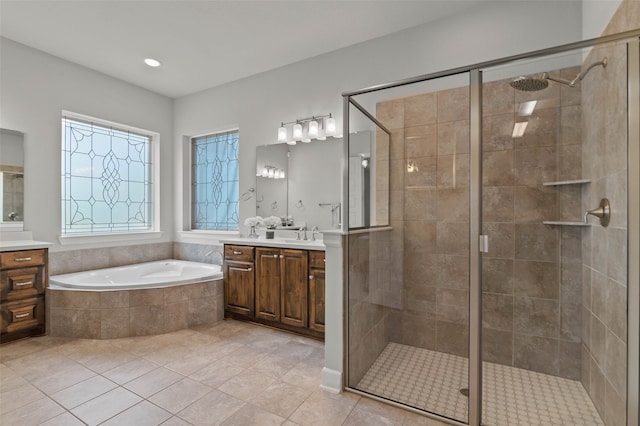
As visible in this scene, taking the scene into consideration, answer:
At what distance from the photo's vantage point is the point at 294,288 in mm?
2893

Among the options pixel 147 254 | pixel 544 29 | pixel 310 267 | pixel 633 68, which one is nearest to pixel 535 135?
pixel 633 68

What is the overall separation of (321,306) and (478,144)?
1860 millimetres

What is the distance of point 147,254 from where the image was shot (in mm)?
4113

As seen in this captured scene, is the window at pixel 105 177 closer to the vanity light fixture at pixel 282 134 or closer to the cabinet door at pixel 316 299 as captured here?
the vanity light fixture at pixel 282 134

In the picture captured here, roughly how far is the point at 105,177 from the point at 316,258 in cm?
300

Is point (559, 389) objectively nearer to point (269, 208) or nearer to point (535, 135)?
point (535, 135)

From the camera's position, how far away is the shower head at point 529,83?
1.87 m

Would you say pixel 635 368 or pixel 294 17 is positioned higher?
pixel 294 17

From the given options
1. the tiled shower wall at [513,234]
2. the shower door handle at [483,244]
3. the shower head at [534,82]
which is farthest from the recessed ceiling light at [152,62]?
the shower door handle at [483,244]

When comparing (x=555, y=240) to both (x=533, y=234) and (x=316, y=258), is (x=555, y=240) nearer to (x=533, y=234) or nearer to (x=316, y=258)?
(x=533, y=234)

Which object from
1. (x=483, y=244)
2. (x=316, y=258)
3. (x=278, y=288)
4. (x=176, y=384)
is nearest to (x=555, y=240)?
(x=483, y=244)

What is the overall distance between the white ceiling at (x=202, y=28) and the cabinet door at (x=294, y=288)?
6.86ft

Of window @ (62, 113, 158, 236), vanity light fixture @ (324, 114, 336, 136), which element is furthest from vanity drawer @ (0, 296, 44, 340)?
vanity light fixture @ (324, 114, 336, 136)

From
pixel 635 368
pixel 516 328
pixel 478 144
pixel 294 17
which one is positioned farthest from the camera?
pixel 294 17
